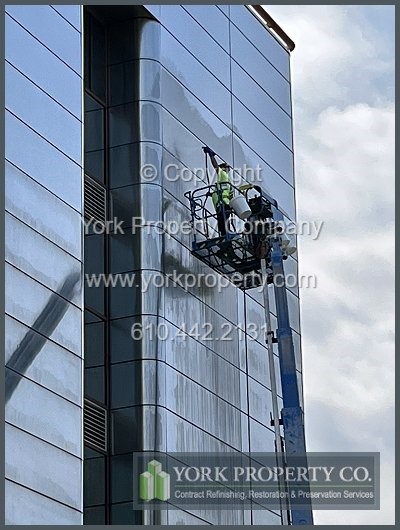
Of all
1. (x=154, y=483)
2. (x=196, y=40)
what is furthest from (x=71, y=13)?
(x=154, y=483)

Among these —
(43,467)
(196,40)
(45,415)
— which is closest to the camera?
(43,467)

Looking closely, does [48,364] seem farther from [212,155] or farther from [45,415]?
[212,155]

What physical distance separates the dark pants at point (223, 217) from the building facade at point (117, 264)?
39.0 inches

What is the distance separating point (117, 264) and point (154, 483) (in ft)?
19.9

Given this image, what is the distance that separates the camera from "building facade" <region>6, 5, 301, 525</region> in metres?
32.8

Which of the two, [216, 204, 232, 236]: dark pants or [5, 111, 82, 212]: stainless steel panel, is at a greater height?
[216, 204, 232, 236]: dark pants

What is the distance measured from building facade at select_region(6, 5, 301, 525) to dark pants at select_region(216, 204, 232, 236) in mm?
990

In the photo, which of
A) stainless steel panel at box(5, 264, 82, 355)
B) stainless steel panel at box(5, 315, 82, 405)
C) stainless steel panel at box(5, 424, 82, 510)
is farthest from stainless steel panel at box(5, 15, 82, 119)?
stainless steel panel at box(5, 424, 82, 510)

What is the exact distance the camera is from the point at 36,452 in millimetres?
31859

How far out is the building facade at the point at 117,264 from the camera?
32.8 m

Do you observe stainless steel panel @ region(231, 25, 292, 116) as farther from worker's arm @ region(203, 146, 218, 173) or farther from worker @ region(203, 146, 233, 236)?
worker @ region(203, 146, 233, 236)

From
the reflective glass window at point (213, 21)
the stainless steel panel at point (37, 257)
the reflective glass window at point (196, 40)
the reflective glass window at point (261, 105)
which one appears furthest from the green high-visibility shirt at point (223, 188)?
the stainless steel panel at point (37, 257)

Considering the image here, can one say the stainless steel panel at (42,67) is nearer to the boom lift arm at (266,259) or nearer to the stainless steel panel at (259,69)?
the boom lift arm at (266,259)

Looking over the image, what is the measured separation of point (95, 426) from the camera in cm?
3712
